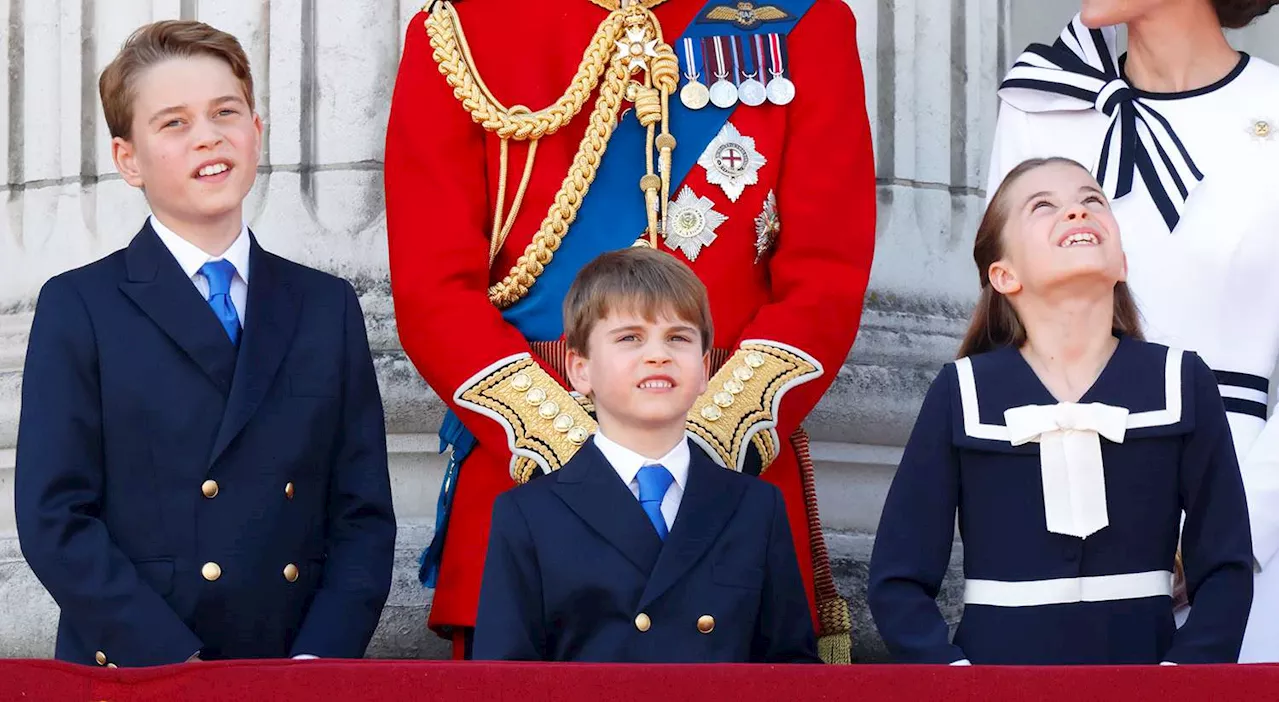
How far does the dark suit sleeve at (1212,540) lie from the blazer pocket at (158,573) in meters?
1.48

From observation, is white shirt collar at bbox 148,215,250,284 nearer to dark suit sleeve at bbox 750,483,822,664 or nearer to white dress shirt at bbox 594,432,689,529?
white dress shirt at bbox 594,432,689,529

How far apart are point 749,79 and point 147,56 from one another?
1.04m

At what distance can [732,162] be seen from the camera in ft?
12.5

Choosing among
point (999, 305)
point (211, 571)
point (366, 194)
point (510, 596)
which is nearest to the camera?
point (510, 596)

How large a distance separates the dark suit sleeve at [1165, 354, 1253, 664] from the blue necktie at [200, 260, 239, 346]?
149 cm

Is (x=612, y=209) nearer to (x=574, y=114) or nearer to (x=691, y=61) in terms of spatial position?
(x=574, y=114)

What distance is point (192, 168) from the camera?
351 centimetres

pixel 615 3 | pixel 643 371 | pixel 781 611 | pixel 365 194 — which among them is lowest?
pixel 781 611

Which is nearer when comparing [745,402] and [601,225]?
[745,402]

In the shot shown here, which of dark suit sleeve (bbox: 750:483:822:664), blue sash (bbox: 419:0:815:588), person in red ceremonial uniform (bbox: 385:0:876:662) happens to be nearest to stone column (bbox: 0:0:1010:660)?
blue sash (bbox: 419:0:815:588)

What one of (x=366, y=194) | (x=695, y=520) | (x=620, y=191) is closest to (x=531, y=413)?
(x=695, y=520)

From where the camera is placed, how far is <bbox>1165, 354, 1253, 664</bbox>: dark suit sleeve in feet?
10.4

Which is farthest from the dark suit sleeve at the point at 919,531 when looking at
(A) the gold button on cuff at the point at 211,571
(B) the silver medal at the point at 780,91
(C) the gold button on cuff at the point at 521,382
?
(A) the gold button on cuff at the point at 211,571

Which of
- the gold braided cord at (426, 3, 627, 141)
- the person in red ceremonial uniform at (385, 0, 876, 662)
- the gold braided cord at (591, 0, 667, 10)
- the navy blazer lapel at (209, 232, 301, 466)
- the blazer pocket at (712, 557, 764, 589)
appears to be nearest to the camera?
the blazer pocket at (712, 557, 764, 589)
